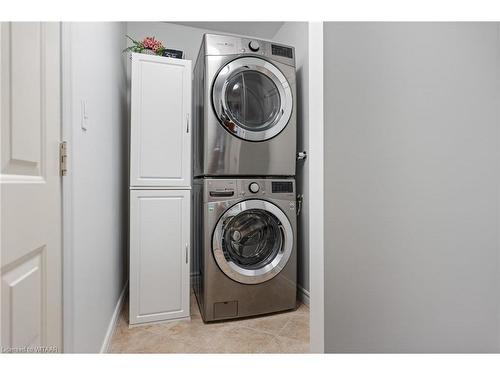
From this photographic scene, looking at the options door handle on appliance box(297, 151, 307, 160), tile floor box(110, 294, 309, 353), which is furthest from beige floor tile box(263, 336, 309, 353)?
door handle on appliance box(297, 151, 307, 160)

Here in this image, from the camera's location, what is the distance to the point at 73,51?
930mm

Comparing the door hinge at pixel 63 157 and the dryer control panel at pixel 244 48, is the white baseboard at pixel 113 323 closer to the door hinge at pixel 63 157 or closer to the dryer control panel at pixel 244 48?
the door hinge at pixel 63 157

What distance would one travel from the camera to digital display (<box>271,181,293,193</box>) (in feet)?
6.28

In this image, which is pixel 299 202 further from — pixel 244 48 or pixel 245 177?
pixel 244 48

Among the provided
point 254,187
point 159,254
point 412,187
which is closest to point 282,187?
point 254,187

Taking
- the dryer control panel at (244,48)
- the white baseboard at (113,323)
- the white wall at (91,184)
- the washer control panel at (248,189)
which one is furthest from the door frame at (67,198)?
the dryer control panel at (244,48)

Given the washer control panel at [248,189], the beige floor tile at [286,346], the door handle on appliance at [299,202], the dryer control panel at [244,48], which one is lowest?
the beige floor tile at [286,346]

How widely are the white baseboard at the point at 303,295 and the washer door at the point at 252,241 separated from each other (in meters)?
0.37

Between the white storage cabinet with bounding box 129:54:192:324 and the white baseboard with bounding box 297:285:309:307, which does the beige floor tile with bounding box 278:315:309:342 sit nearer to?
the white baseboard with bounding box 297:285:309:307

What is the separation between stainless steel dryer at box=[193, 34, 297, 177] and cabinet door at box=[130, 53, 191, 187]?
0.13m

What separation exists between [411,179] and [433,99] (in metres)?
0.25

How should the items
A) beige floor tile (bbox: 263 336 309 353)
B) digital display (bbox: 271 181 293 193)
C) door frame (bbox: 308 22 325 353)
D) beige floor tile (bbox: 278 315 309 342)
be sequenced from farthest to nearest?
digital display (bbox: 271 181 293 193) < beige floor tile (bbox: 278 315 309 342) < beige floor tile (bbox: 263 336 309 353) < door frame (bbox: 308 22 325 353)

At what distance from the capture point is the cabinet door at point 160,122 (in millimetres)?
1729

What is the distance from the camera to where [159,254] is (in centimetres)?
175
